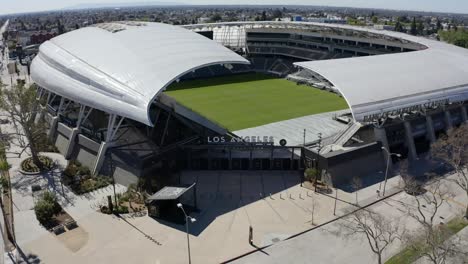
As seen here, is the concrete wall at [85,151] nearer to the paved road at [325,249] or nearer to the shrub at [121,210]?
the shrub at [121,210]

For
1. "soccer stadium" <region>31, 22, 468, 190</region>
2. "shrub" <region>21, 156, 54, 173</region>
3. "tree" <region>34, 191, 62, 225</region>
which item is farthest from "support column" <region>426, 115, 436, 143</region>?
"shrub" <region>21, 156, 54, 173</region>

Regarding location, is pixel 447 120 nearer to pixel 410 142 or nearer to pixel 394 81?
pixel 410 142

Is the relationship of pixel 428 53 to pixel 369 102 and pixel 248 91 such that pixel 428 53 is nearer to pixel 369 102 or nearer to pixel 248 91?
pixel 369 102

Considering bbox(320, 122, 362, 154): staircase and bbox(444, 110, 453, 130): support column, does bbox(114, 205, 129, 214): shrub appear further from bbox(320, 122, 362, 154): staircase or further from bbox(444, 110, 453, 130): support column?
bbox(444, 110, 453, 130): support column

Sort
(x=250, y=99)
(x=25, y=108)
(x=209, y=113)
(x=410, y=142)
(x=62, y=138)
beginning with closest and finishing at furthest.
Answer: (x=25, y=108) → (x=410, y=142) → (x=62, y=138) → (x=209, y=113) → (x=250, y=99)

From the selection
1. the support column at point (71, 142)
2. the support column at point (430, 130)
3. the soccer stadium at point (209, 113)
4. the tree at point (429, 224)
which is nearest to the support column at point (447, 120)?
the soccer stadium at point (209, 113)

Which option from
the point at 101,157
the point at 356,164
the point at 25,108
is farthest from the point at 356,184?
the point at 25,108
